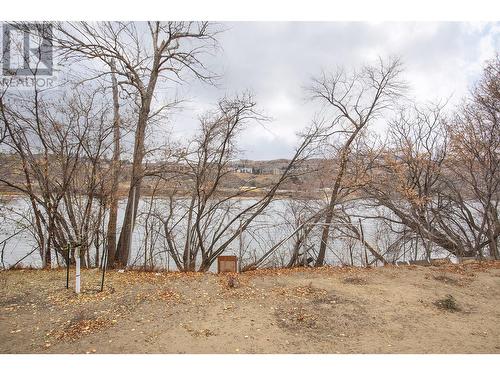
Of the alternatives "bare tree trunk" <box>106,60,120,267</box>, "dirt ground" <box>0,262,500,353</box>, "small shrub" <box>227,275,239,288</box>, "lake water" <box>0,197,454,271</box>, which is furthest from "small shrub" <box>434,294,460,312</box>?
"bare tree trunk" <box>106,60,120,267</box>

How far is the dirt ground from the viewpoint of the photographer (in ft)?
13.6

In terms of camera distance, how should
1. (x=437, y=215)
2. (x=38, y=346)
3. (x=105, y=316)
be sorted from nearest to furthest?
(x=38, y=346) < (x=105, y=316) < (x=437, y=215)

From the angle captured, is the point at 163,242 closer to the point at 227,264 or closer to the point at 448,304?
the point at 227,264

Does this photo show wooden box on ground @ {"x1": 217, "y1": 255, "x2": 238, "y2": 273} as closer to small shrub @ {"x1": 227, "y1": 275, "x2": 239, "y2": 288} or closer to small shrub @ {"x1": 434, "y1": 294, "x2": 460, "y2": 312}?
small shrub @ {"x1": 227, "y1": 275, "x2": 239, "y2": 288}

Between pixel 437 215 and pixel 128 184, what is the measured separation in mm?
12209

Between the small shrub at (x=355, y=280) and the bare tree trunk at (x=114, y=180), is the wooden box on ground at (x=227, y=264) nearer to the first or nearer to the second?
the small shrub at (x=355, y=280)

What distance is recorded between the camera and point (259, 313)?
16.9ft

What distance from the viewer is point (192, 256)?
37.9 feet

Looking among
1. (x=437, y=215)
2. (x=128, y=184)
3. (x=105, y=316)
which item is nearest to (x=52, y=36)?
(x=128, y=184)

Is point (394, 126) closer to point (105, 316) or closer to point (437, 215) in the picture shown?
point (437, 215)

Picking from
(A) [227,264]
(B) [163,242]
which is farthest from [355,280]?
(B) [163,242]

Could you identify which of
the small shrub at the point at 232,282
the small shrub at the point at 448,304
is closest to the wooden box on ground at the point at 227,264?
the small shrub at the point at 232,282

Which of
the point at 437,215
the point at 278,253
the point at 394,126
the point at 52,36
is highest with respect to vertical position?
the point at 52,36

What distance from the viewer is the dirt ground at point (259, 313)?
13.6 ft
